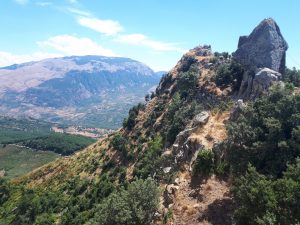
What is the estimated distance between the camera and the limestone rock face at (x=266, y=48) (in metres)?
77.6

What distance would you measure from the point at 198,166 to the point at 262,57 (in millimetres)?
38667

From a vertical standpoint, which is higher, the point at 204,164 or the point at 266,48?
the point at 266,48

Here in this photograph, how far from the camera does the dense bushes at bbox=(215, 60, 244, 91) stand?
8444 cm

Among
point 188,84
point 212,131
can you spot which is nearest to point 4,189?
point 188,84

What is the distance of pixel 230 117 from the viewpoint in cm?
6225

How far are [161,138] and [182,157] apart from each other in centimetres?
2478

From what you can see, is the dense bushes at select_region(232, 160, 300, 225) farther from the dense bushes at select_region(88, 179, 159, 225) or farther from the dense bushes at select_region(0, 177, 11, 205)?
the dense bushes at select_region(0, 177, 11, 205)

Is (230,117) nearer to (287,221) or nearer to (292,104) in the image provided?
(292,104)

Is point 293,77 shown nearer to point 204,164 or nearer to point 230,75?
point 230,75

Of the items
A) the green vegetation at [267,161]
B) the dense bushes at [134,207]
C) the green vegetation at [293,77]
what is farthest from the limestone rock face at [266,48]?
the dense bushes at [134,207]

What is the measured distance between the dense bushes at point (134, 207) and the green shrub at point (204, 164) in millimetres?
8664

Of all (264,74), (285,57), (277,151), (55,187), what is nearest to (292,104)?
(277,151)

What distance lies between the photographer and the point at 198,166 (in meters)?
49.9

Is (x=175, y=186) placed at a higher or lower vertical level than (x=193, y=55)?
lower
